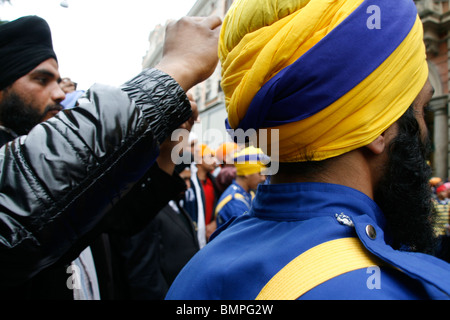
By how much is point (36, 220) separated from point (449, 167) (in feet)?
43.5

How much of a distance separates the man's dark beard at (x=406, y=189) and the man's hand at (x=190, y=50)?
0.70 meters

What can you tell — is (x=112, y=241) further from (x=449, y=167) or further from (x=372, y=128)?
(x=449, y=167)

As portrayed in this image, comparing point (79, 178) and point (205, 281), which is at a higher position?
point (79, 178)

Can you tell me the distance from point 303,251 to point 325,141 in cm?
36

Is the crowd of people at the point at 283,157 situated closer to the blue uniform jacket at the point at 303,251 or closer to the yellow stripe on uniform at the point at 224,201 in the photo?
the blue uniform jacket at the point at 303,251

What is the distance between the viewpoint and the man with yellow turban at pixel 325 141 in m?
0.90

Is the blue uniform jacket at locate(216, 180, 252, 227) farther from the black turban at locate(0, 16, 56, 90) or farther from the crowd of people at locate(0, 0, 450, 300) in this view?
the crowd of people at locate(0, 0, 450, 300)

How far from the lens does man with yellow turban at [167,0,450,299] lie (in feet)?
2.96

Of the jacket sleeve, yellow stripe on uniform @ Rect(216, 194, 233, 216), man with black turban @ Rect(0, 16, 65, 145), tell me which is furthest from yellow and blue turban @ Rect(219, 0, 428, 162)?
yellow stripe on uniform @ Rect(216, 194, 233, 216)

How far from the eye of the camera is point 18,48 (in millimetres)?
1971

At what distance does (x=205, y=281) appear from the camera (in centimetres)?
100

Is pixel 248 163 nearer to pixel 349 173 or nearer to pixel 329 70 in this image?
pixel 349 173

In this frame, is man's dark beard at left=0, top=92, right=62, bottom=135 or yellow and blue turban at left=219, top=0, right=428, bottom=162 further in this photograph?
man's dark beard at left=0, top=92, right=62, bottom=135

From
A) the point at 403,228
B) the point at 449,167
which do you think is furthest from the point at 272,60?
the point at 449,167
